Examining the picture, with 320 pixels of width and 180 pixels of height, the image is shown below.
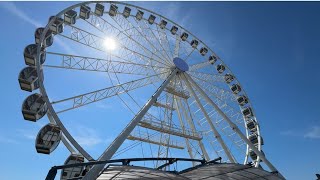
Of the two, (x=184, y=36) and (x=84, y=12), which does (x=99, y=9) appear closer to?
(x=84, y=12)

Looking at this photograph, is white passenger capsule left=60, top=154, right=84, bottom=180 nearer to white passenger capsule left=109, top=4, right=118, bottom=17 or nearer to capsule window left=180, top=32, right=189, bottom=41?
white passenger capsule left=109, top=4, right=118, bottom=17

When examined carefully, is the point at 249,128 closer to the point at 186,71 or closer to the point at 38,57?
the point at 186,71

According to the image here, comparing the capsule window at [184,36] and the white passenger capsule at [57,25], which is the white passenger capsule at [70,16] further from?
the capsule window at [184,36]

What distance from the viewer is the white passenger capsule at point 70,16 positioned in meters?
23.1

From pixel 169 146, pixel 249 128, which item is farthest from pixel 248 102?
pixel 169 146

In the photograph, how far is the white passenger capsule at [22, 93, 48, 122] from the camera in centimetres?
1842

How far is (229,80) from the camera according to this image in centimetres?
3262

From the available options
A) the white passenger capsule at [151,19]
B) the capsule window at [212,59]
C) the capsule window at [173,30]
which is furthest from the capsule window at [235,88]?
the white passenger capsule at [151,19]

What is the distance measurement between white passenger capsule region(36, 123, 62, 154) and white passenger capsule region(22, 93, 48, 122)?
1.23 meters

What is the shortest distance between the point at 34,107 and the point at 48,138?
226cm

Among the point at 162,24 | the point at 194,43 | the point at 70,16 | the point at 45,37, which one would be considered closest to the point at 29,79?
the point at 45,37

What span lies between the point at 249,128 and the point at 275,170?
7.91m

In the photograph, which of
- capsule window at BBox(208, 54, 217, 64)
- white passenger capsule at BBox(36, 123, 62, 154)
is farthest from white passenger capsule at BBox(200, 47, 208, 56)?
white passenger capsule at BBox(36, 123, 62, 154)

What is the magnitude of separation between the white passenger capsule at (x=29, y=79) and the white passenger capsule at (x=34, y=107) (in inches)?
38.7
